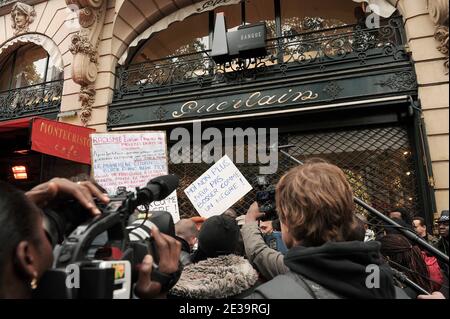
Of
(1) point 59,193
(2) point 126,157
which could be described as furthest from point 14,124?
(1) point 59,193

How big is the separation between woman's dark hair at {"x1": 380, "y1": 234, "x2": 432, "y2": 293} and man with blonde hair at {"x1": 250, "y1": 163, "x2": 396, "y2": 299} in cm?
171

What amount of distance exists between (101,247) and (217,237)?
0.94m

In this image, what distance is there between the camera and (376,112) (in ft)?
19.8

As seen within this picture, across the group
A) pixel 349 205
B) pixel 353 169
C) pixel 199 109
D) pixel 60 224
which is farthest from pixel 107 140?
pixel 353 169

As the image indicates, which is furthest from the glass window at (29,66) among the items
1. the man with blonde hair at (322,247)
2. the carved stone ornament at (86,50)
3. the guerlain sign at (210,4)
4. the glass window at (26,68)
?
the man with blonde hair at (322,247)

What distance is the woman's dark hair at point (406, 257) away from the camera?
274 cm

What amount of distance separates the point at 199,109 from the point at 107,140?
2758mm

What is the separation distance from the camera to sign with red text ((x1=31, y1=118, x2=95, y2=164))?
6035 millimetres

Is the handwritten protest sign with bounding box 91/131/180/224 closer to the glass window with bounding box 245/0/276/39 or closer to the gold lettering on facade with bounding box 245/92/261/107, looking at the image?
the gold lettering on facade with bounding box 245/92/261/107

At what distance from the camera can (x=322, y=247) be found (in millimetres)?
1222

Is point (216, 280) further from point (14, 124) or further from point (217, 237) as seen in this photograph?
point (14, 124)

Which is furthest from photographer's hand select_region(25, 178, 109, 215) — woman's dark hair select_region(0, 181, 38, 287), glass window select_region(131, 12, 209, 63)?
glass window select_region(131, 12, 209, 63)
